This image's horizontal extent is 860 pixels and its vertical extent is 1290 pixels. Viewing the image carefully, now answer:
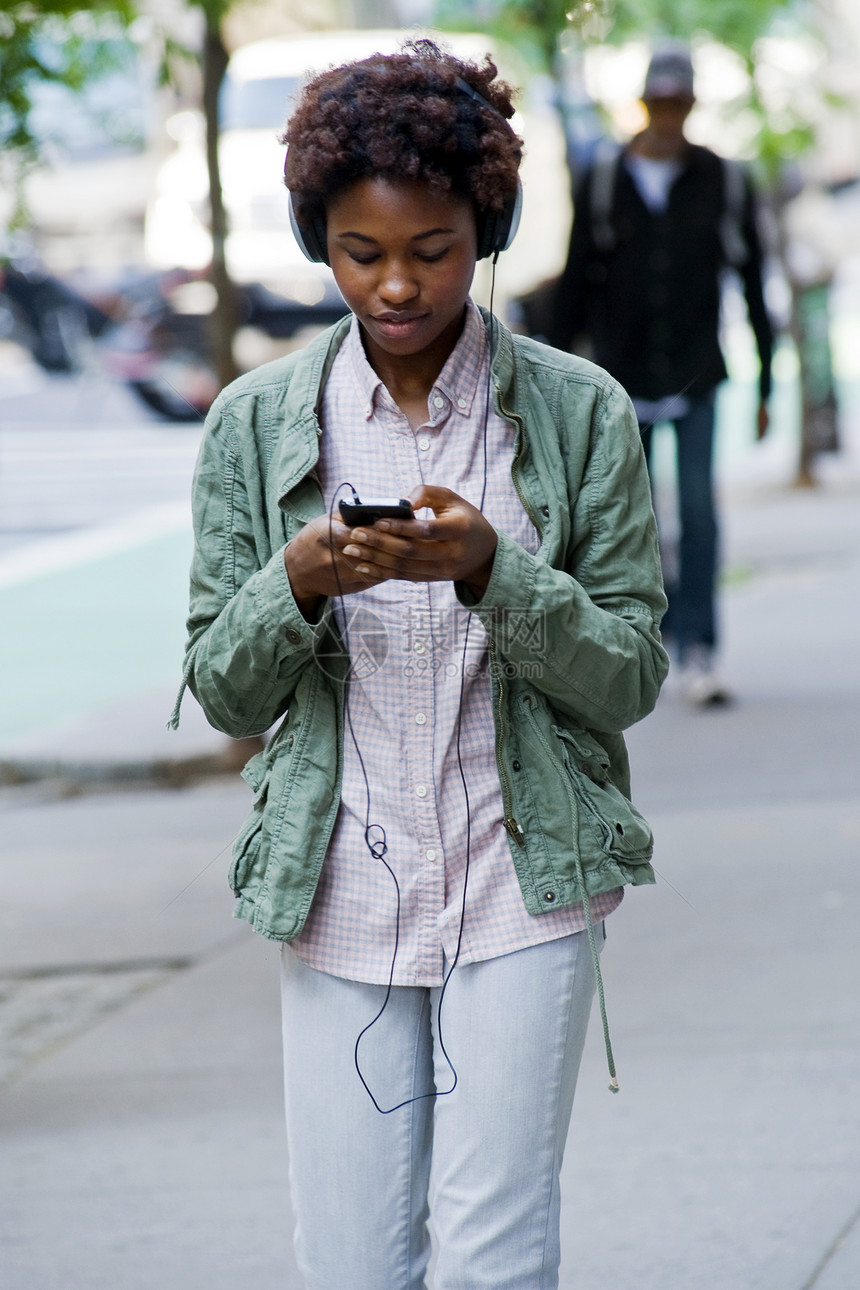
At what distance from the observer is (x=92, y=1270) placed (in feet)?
11.3

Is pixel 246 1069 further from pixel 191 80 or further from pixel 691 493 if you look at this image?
pixel 191 80

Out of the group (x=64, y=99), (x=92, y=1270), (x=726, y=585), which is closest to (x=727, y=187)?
(x=64, y=99)

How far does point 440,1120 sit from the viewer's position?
229 centimetres

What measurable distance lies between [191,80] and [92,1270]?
18.9 ft

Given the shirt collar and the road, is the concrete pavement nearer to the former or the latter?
the shirt collar

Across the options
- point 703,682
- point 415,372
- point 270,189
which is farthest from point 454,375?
point 270,189

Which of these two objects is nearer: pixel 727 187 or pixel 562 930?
pixel 562 930

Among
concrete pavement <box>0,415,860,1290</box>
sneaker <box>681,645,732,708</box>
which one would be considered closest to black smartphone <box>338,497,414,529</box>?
concrete pavement <box>0,415,860,1290</box>

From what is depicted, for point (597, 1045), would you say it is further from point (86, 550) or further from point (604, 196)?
point (86, 550)

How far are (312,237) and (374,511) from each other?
515mm

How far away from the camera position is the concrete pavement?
11.4 feet

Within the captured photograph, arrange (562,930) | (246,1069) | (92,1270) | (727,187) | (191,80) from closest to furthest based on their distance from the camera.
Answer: (562,930) → (92,1270) → (246,1069) → (727,187) → (191,80)

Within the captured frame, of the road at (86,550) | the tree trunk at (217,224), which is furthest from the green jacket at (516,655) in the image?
the road at (86,550)

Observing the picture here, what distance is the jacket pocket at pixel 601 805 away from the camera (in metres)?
2.30
